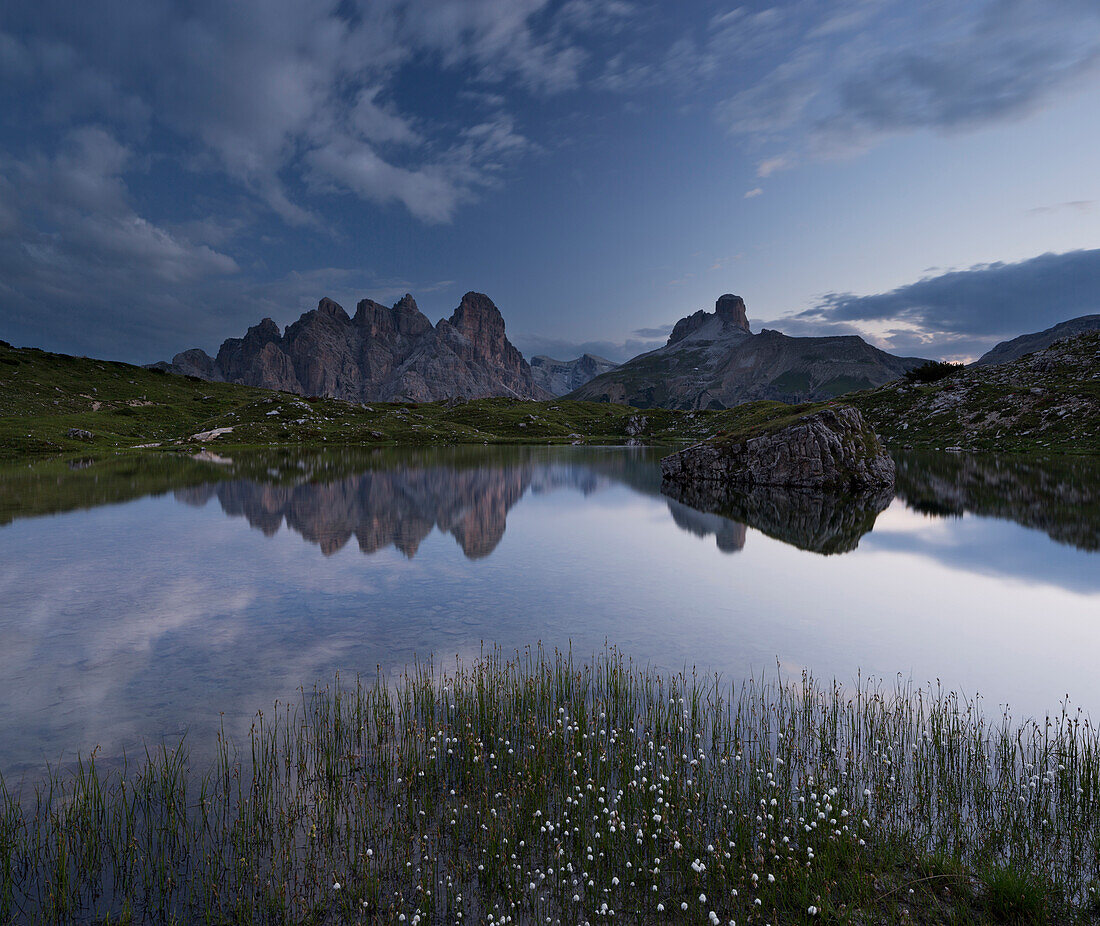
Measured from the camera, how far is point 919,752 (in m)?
10.9

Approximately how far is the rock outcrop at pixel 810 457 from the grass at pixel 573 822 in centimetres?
5153

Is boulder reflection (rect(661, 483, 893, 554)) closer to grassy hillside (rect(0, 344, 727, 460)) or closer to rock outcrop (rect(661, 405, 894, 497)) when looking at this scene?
rock outcrop (rect(661, 405, 894, 497))

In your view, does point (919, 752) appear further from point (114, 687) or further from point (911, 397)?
point (911, 397)

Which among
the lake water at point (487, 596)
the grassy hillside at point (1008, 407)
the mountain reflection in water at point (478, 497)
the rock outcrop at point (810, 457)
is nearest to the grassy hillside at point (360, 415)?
the grassy hillside at point (1008, 407)

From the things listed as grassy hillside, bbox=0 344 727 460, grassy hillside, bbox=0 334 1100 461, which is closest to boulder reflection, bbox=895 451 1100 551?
grassy hillside, bbox=0 334 1100 461

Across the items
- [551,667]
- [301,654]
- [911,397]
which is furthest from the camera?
[911,397]

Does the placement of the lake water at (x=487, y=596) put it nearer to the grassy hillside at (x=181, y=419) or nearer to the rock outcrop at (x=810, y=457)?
the rock outcrop at (x=810, y=457)

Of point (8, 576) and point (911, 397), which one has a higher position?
point (911, 397)

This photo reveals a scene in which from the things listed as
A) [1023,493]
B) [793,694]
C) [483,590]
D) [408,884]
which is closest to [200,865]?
[408,884]

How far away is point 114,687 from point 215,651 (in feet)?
9.17

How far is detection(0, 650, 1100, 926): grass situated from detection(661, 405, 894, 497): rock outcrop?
51.5 meters

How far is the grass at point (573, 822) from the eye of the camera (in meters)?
7.41

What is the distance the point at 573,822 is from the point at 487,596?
1449cm

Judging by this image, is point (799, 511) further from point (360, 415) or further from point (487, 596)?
point (360, 415)
